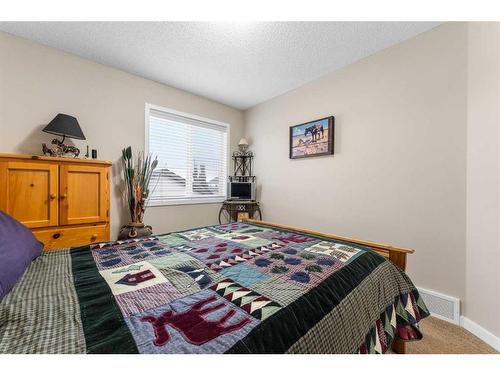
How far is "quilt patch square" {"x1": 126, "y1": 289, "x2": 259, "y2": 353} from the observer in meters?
0.57

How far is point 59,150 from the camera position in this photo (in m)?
2.07

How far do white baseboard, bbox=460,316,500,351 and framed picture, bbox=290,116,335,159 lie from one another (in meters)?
1.92

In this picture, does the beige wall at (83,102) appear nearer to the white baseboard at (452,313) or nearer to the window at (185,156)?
the window at (185,156)

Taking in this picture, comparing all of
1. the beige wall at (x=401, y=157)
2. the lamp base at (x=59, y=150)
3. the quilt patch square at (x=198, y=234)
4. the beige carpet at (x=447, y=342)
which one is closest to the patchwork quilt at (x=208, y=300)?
the quilt patch square at (x=198, y=234)

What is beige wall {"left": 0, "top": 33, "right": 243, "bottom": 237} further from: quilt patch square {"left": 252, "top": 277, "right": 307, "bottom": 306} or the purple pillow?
quilt patch square {"left": 252, "top": 277, "right": 307, "bottom": 306}

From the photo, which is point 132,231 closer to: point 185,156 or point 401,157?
point 185,156

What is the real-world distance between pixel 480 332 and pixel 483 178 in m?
1.15

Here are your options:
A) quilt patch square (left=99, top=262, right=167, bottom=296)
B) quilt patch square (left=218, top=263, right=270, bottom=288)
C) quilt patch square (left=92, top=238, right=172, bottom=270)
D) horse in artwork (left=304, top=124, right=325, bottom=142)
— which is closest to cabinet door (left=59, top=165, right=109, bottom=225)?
quilt patch square (left=92, top=238, right=172, bottom=270)

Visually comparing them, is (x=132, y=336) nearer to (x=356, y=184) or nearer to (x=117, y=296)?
(x=117, y=296)

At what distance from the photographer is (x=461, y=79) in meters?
1.73

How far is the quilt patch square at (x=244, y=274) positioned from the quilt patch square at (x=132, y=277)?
293mm

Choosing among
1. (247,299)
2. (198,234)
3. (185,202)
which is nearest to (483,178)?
(247,299)

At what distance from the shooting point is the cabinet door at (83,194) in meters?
1.92
